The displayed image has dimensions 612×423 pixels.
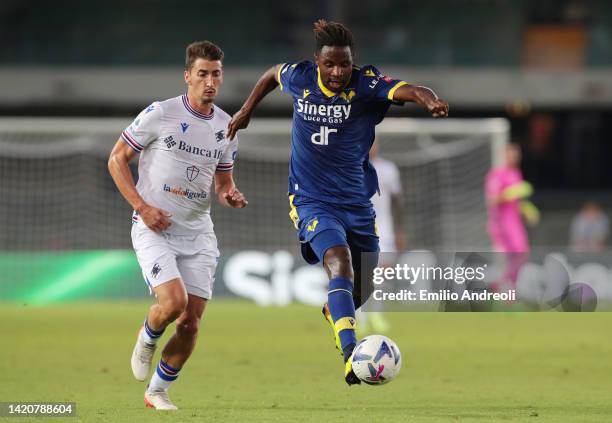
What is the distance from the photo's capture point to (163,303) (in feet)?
25.4

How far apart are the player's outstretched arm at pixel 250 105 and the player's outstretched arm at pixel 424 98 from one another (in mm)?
1109

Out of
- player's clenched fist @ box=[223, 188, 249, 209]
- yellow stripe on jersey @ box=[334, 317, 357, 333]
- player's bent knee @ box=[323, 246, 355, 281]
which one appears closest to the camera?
yellow stripe on jersey @ box=[334, 317, 357, 333]

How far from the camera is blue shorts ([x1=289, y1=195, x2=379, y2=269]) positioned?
7.71m

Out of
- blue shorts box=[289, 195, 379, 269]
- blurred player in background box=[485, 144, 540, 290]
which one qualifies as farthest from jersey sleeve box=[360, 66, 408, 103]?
blurred player in background box=[485, 144, 540, 290]

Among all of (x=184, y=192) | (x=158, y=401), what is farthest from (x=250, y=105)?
(x=158, y=401)

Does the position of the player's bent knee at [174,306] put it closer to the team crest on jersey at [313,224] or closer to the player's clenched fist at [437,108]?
the team crest on jersey at [313,224]

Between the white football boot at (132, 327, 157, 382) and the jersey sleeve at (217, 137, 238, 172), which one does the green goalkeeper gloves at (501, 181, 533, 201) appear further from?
the white football boot at (132, 327, 157, 382)

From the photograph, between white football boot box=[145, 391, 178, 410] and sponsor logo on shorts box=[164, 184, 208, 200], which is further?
sponsor logo on shorts box=[164, 184, 208, 200]

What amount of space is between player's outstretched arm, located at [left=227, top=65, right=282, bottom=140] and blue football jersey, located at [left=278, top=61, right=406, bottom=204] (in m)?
0.25

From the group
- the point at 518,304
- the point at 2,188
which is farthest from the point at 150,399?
the point at 2,188

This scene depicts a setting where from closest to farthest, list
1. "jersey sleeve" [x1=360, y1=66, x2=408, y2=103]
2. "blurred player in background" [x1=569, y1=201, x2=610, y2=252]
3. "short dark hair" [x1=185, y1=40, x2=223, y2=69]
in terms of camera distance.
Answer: "jersey sleeve" [x1=360, y1=66, x2=408, y2=103] → "short dark hair" [x1=185, y1=40, x2=223, y2=69] → "blurred player in background" [x1=569, y1=201, x2=610, y2=252]

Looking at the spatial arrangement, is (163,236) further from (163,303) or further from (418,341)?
(418,341)

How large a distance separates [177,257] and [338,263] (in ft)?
4.09

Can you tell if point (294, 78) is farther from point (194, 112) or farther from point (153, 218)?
point (153, 218)
